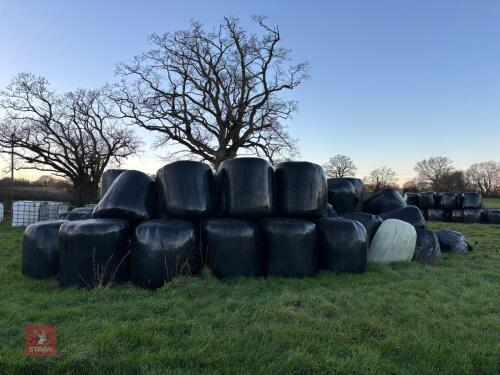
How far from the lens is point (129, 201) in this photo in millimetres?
5492

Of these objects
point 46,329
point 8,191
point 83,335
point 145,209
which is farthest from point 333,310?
point 8,191

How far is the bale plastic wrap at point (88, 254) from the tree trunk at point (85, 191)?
886 inches

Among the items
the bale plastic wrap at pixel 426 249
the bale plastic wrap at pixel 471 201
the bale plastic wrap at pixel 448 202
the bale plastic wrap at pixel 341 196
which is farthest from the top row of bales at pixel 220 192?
the bale plastic wrap at pixel 471 201

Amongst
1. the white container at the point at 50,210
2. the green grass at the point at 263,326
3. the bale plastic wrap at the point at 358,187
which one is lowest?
the green grass at the point at 263,326

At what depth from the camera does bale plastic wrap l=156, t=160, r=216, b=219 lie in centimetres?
547

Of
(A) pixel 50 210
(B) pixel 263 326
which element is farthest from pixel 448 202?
(B) pixel 263 326

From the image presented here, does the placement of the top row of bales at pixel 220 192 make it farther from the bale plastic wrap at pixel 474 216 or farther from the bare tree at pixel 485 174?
the bare tree at pixel 485 174

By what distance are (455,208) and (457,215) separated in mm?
529

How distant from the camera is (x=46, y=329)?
2600mm

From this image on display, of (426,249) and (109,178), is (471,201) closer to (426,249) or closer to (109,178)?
(426,249)

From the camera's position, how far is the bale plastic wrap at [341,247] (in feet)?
19.3

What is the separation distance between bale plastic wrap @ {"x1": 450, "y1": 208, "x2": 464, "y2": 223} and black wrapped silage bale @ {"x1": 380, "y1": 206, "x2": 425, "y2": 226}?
1408cm

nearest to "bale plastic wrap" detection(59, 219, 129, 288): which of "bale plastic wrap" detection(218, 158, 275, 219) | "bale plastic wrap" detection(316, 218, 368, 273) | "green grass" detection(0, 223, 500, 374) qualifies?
"green grass" detection(0, 223, 500, 374)

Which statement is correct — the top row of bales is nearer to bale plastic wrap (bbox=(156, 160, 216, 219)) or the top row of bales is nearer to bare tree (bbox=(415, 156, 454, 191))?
bale plastic wrap (bbox=(156, 160, 216, 219))
